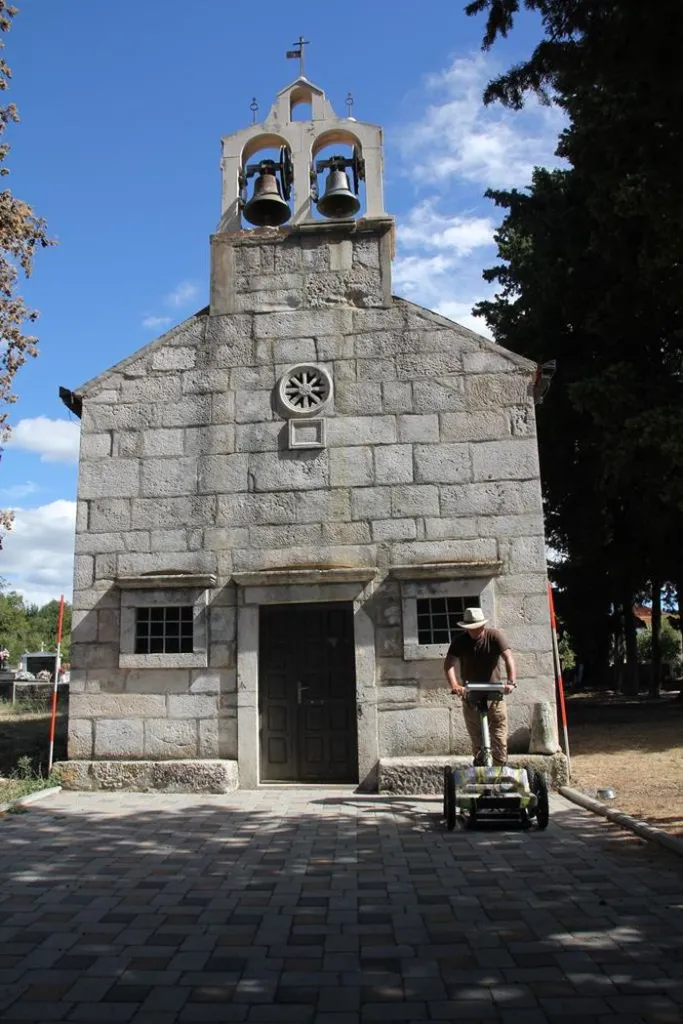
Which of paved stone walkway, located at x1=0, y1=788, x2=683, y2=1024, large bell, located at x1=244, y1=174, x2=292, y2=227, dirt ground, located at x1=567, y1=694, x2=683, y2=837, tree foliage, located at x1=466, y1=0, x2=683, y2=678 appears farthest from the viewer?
tree foliage, located at x1=466, y1=0, x2=683, y2=678

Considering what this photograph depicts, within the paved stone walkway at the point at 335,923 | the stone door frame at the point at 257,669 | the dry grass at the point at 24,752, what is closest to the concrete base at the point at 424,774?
the stone door frame at the point at 257,669

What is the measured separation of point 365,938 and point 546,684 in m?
4.88

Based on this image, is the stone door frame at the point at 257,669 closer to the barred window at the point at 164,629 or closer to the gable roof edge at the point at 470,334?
the barred window at the point at 164,629

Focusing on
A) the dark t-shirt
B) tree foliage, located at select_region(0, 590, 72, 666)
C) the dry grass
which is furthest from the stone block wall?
tree foliage, located at select_region(0, 590, 72, 666)

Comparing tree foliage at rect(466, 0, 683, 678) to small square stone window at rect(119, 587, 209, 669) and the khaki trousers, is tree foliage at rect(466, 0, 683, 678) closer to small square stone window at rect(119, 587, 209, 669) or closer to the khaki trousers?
the khaki trousers

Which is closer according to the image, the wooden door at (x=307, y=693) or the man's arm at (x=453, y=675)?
the man's arm at (x=453, y=675)

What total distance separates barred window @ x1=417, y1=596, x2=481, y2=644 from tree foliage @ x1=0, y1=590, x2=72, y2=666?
31.9m

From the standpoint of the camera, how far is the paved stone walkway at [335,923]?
10.6ft

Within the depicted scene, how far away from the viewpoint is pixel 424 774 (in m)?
8.22

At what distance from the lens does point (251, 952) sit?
3.79m

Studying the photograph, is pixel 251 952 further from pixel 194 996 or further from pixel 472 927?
pixel 472 927

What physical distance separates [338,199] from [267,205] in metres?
0.86

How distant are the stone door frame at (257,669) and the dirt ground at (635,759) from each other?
2.25 metres

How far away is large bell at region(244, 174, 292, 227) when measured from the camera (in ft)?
32.1
